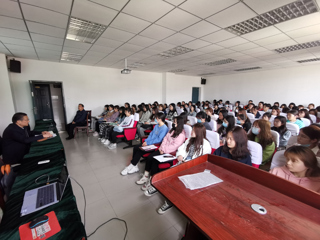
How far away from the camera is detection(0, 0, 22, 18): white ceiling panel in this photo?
6.91 feet

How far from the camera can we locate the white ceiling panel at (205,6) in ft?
6.97

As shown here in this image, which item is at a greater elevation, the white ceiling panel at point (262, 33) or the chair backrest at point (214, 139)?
the white ceiling panel at point (262, 33)

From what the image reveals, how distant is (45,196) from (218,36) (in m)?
4.11

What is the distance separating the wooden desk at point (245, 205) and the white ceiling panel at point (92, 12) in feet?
8.76

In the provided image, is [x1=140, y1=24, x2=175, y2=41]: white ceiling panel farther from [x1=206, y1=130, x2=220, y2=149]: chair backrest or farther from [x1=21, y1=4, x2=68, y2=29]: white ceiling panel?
[x1=206, y1=130, x2=220, y2=149]: chair backrest

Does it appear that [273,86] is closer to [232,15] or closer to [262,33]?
[262,33]

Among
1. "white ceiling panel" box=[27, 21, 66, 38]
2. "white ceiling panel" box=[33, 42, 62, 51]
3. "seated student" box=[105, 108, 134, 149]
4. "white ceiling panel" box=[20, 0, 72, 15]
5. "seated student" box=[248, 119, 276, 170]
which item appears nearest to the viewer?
"white ceiling panel" box=[20, 0, 72, 15]

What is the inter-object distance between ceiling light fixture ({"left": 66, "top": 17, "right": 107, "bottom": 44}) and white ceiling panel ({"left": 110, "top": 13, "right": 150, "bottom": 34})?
1.17 feet

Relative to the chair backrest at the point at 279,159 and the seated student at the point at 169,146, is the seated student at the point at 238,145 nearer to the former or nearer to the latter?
the chair backrest at the point at 279,159

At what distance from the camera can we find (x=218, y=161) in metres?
1.38

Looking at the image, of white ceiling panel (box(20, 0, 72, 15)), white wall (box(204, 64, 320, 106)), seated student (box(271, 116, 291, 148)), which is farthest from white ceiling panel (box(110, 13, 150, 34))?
white wall (box(204, 64, 320, 106))

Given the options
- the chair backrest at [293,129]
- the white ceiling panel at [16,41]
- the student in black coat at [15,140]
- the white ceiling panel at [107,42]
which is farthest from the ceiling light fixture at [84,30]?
the chair backrest at [293,129]

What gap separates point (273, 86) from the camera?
7.60 metres

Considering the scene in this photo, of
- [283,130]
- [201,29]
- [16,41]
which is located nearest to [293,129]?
[283,130]
